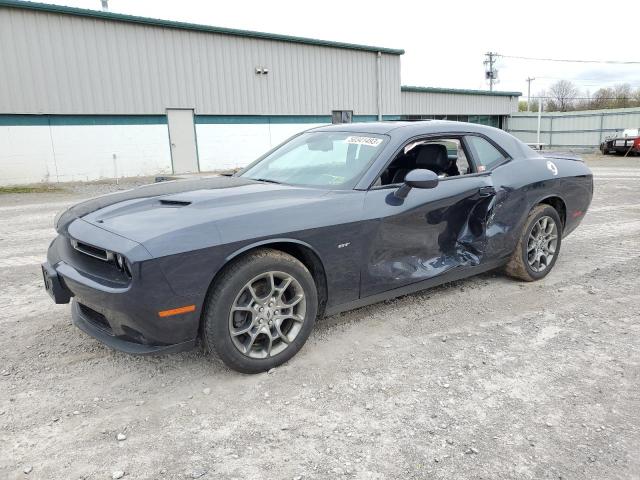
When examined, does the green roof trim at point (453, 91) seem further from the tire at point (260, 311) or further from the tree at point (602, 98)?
the tree at point (602, 98)

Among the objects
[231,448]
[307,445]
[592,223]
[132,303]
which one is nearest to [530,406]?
[307,445]

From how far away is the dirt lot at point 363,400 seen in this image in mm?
2305

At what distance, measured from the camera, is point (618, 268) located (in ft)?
17.2

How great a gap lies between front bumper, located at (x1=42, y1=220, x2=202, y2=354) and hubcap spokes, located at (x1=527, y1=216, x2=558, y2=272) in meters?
3.32

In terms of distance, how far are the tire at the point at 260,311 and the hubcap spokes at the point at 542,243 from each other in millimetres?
2548

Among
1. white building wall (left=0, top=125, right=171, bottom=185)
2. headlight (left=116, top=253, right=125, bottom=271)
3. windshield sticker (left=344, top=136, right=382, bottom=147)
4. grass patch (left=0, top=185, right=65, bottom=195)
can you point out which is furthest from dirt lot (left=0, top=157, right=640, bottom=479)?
white building wall (left=0, top=125, right=171, bottom=185)

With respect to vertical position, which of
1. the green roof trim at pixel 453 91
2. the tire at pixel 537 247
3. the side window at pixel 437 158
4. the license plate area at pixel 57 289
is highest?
the green roof trim at pixel 453 91

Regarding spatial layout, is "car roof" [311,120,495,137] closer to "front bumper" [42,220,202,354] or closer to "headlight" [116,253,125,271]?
"front bumper" [42,220,202,354]

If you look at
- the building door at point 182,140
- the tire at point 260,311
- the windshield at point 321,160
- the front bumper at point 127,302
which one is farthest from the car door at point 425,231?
the building door at point 182,140

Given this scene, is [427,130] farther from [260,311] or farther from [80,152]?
[80,152]

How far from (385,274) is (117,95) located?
654 inches

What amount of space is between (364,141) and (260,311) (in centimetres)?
164

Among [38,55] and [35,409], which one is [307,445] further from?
[38,55]

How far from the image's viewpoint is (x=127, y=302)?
2.62 m
